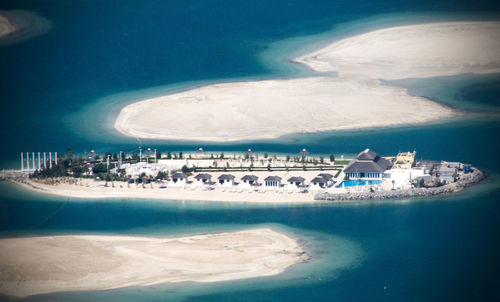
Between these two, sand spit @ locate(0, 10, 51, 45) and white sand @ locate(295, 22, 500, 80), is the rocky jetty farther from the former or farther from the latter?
sand spit @ locate(0, 10, 51, 45)

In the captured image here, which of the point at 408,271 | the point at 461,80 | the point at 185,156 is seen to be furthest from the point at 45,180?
the point at 461,80

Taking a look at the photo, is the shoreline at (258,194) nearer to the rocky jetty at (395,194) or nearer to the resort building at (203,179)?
the rocky jetty at (395,194)

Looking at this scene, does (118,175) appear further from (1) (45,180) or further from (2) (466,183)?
(2) (466,183)

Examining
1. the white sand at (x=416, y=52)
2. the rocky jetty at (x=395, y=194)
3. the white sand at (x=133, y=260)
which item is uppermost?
the white sand at (x=416, y=52)

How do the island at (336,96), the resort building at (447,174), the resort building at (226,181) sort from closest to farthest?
the resort building at (447,174) → the resort building at (226,181) → the island at (336,96)

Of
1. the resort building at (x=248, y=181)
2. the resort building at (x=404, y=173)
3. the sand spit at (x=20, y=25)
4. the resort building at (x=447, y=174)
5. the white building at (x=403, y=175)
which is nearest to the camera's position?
the resort building at (x=404, y=173)

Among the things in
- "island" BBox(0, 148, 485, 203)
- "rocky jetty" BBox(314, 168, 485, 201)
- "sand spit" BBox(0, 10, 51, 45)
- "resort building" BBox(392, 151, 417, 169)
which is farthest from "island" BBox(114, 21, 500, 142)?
"sand spit" BBox(0, 10, 51, 45)

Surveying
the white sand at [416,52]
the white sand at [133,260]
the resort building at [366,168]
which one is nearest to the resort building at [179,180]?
the resort building at [366,168]
